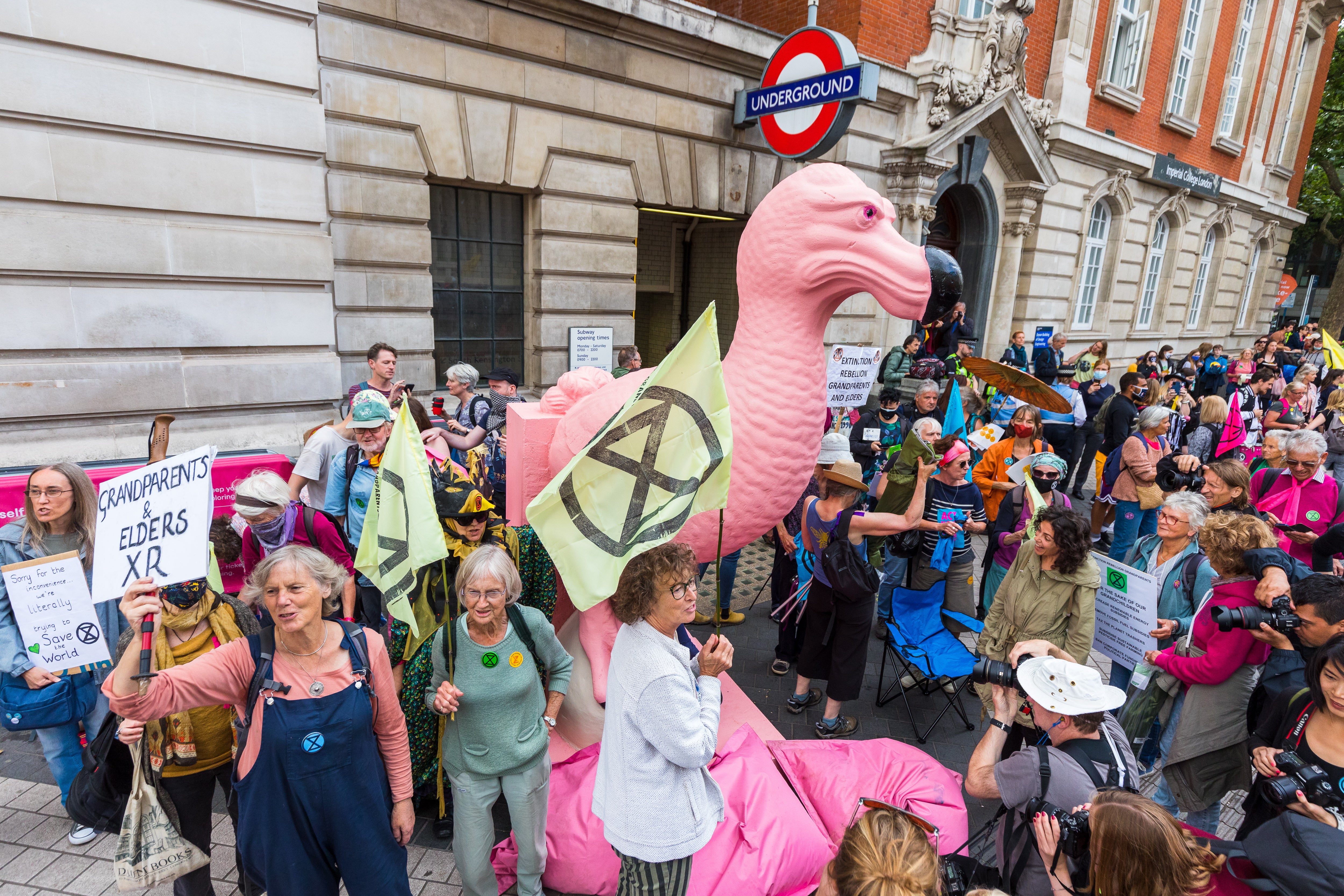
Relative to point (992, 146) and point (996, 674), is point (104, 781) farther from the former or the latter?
point (992, 146)

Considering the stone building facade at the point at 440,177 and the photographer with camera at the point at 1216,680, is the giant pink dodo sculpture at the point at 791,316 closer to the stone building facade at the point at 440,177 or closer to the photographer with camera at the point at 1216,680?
the photographer with camera at the point at 1216,680

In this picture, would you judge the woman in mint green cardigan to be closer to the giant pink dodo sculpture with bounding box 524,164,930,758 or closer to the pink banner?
the giant pink dodo sculpture with bounding box 524,164,930,758

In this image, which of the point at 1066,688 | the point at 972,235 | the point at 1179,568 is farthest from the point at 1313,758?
the point at 972,235

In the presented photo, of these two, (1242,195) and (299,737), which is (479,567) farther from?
(1242,195)

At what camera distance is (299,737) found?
207cm

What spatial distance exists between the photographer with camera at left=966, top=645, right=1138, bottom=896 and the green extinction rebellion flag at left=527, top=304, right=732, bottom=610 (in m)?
1.16

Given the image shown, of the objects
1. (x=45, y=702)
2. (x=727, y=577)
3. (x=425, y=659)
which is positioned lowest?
(x=727, y=577)

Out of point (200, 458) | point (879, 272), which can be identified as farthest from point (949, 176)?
point (200, 458)

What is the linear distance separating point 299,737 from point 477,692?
1.91 ft

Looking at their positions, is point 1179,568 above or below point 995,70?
below

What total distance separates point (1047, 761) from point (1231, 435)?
20.5ft

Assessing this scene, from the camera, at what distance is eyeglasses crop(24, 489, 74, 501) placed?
2750 millimetres

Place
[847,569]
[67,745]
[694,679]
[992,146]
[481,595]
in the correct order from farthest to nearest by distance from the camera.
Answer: [992,146] < [847,569] < [67,745] < [481,595] < [694,679]

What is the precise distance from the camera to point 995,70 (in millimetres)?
11367
